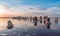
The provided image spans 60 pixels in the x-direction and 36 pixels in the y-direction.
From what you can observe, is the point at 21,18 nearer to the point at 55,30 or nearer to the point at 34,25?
the point at 34,25

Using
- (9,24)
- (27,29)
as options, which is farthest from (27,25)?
(9,24)

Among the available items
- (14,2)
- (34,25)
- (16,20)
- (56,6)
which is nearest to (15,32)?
(16,20)

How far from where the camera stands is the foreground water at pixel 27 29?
7.55 feet

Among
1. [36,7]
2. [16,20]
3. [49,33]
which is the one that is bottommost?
[49,33]

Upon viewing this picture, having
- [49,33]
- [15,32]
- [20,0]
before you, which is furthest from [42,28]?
[20,0]

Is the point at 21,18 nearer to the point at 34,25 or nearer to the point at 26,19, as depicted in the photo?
the point at 26,19

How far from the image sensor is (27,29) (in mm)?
2348

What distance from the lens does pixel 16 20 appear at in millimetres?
2297

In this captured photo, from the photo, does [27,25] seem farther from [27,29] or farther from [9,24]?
[9,24]

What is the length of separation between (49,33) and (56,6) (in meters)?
0.48

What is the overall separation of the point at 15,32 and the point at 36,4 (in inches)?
23.6

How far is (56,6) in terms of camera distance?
2.32m

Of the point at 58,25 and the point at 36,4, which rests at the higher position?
the point at 36,4

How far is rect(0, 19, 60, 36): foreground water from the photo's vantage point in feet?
7.55
